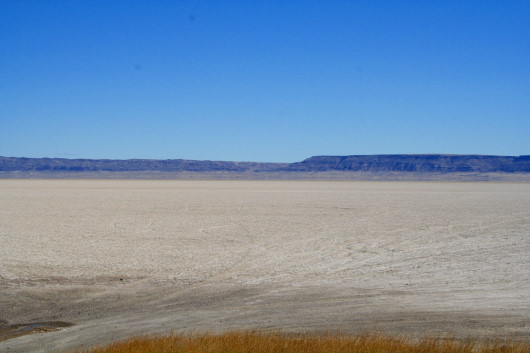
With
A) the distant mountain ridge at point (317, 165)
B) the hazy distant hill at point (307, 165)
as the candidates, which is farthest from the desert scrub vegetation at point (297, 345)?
the distant mountain ridge at point (317, 165)

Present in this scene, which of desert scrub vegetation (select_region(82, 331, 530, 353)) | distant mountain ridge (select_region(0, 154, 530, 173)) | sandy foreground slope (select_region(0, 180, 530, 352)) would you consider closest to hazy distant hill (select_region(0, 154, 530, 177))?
distant mountain ridge (select_region(0, 154, 530, 173))

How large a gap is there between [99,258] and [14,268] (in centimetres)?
227

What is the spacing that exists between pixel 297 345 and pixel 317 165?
17687 centimetres

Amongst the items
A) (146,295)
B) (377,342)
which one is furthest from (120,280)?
(377,342)

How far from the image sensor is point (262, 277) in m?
12.8

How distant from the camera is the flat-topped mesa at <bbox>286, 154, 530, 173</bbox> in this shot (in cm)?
16262

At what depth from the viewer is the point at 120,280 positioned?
12641 mm

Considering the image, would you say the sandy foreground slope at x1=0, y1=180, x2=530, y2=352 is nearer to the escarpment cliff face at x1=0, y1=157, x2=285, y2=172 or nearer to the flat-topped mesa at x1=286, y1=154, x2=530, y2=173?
the flat-topped mesa at x1=286, y1=154, x2=530, y2=173

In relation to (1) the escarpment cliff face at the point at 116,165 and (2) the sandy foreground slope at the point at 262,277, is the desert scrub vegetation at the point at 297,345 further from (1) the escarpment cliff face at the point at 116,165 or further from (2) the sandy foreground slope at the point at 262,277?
(1) the escarpment cliff face at the point at 116,165

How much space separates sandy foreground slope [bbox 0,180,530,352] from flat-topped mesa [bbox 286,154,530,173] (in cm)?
14652

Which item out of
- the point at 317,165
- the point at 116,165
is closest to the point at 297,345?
the point at 317,165

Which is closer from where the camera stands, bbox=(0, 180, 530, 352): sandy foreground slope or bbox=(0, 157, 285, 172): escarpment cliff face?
bbox=(0, 180, 530, 352): sandy foreground slope

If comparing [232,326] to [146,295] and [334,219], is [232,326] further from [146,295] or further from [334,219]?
[334,219]

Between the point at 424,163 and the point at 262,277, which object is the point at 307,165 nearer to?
the point at 424,163
